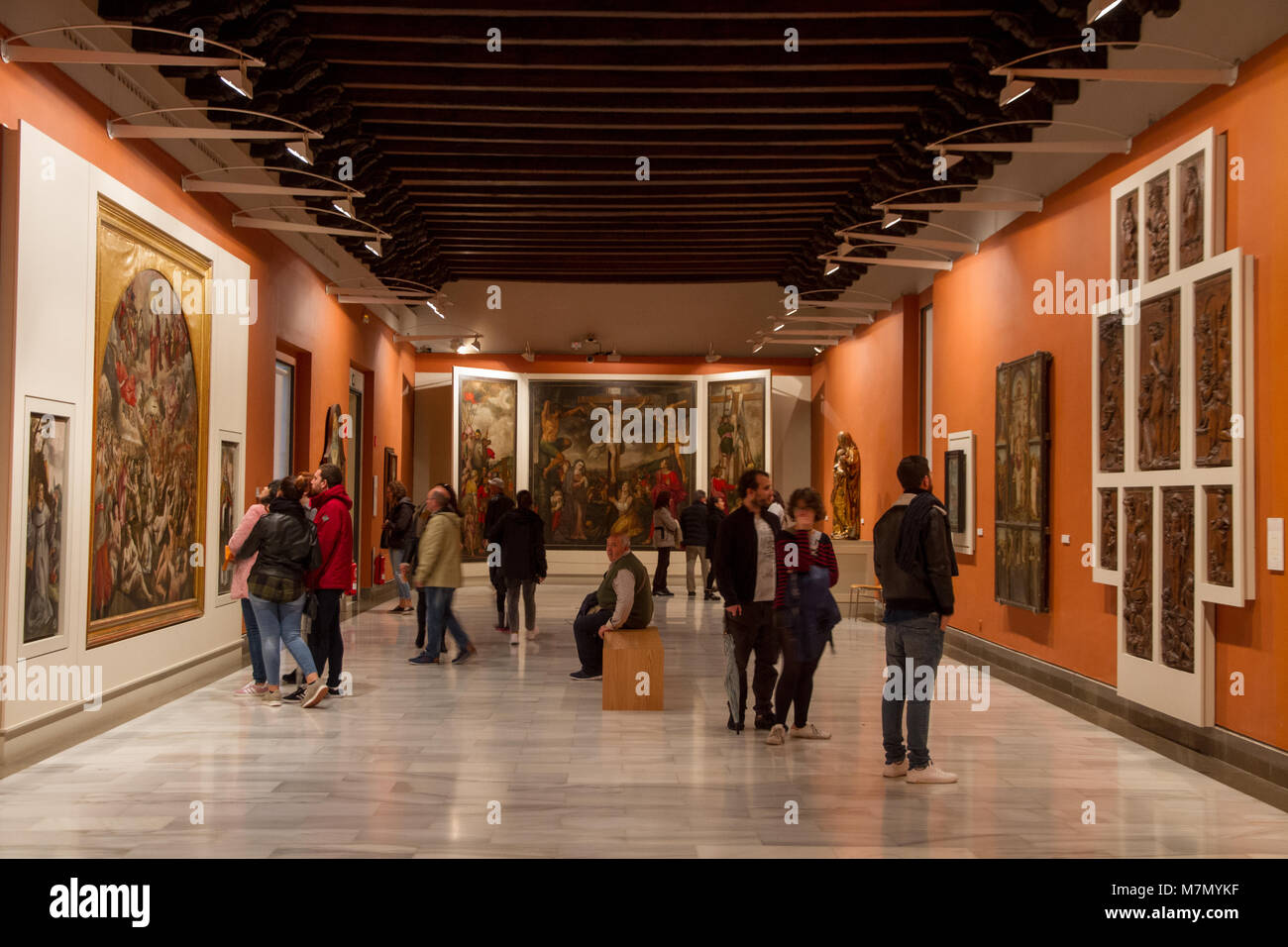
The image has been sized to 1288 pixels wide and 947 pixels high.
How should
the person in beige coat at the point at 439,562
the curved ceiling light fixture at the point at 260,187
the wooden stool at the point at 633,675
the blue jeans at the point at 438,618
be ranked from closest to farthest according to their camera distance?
the wooden stool at the point at 633,675, the curved ceiling light fixture at the point at 260,187, the person in beige coat at the point at 439,562, the blue jeans at the point at 438,618

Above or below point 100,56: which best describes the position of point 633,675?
below

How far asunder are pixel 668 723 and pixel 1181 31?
6.43 m

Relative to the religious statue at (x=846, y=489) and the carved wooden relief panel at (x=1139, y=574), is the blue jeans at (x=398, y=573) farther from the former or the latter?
the carved wooden relief panel at (x=1139, y=574)

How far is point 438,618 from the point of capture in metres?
12.9

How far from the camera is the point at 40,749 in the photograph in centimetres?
802

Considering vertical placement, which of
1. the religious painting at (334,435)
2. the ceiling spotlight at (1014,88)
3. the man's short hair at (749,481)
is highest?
the ceiling spotlight at (1014,88)

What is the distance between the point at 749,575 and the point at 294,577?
13.0 feet

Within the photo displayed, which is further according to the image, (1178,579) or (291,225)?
(291,225)

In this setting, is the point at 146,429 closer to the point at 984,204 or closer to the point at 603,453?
the point at 984,204

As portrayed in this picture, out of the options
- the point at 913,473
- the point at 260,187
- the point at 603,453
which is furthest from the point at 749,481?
the point at 603,453

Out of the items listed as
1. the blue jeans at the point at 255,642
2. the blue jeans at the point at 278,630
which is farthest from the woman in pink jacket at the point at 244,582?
the blue jeans at the point at 278,630

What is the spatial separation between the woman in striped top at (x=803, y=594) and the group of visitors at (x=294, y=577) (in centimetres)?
390

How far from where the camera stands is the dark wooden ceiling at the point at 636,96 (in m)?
8.70

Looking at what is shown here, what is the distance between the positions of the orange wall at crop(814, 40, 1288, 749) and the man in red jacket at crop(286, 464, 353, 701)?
22.0 ft
